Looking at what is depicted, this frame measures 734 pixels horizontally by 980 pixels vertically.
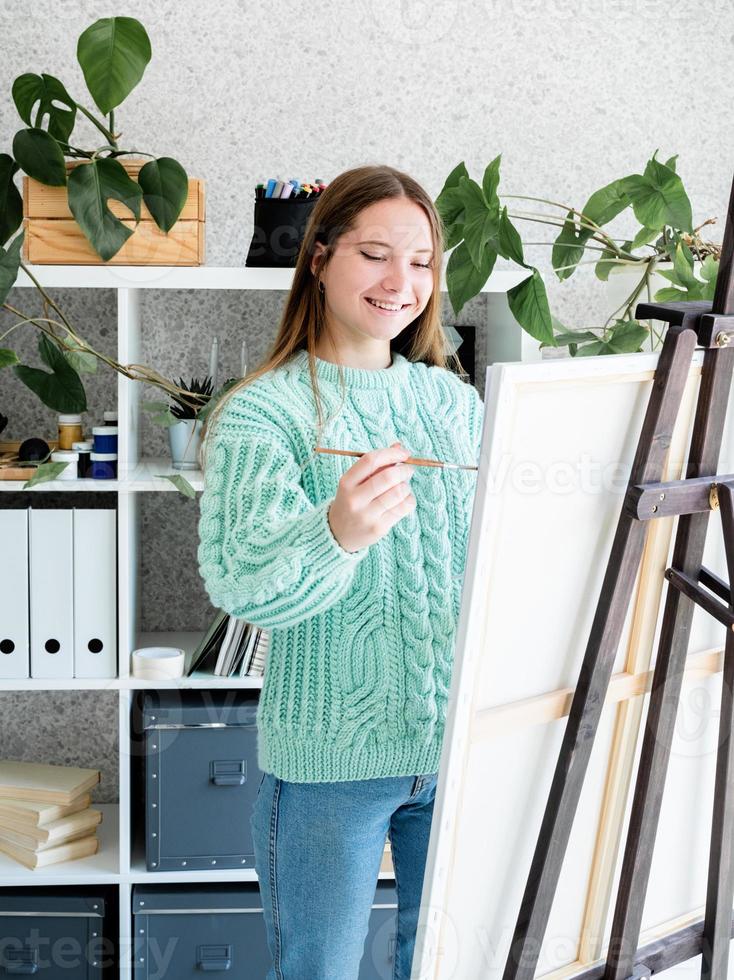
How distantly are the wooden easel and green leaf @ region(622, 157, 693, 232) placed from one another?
2.84ft

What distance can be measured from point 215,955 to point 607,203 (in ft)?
5.14

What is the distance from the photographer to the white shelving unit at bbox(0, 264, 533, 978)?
1855 mm

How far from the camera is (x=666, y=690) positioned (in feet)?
3.00

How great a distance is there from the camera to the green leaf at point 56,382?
1.88 m

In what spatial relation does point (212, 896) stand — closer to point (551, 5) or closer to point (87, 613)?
point (87, 613)

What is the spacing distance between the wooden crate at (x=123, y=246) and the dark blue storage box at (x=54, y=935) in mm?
1197

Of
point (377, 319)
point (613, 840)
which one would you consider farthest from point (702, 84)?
point (613, 840)

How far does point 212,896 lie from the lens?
200 cm

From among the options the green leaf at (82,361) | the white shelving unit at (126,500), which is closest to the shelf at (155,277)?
the white shelving unit at (126,500)

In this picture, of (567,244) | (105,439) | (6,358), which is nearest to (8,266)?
(6,358)

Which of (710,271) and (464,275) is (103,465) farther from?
(710,271)

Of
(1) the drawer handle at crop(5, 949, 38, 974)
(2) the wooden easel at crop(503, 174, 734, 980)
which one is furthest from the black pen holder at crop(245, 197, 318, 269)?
(1) the drawer handle at crop(5, 949, 38, 974)

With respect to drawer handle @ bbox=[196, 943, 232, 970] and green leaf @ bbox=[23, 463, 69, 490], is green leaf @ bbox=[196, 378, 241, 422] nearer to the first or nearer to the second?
green leaf @ bbox=[23, 463, 69, 490]

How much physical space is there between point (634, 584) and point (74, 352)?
1.28 metres
